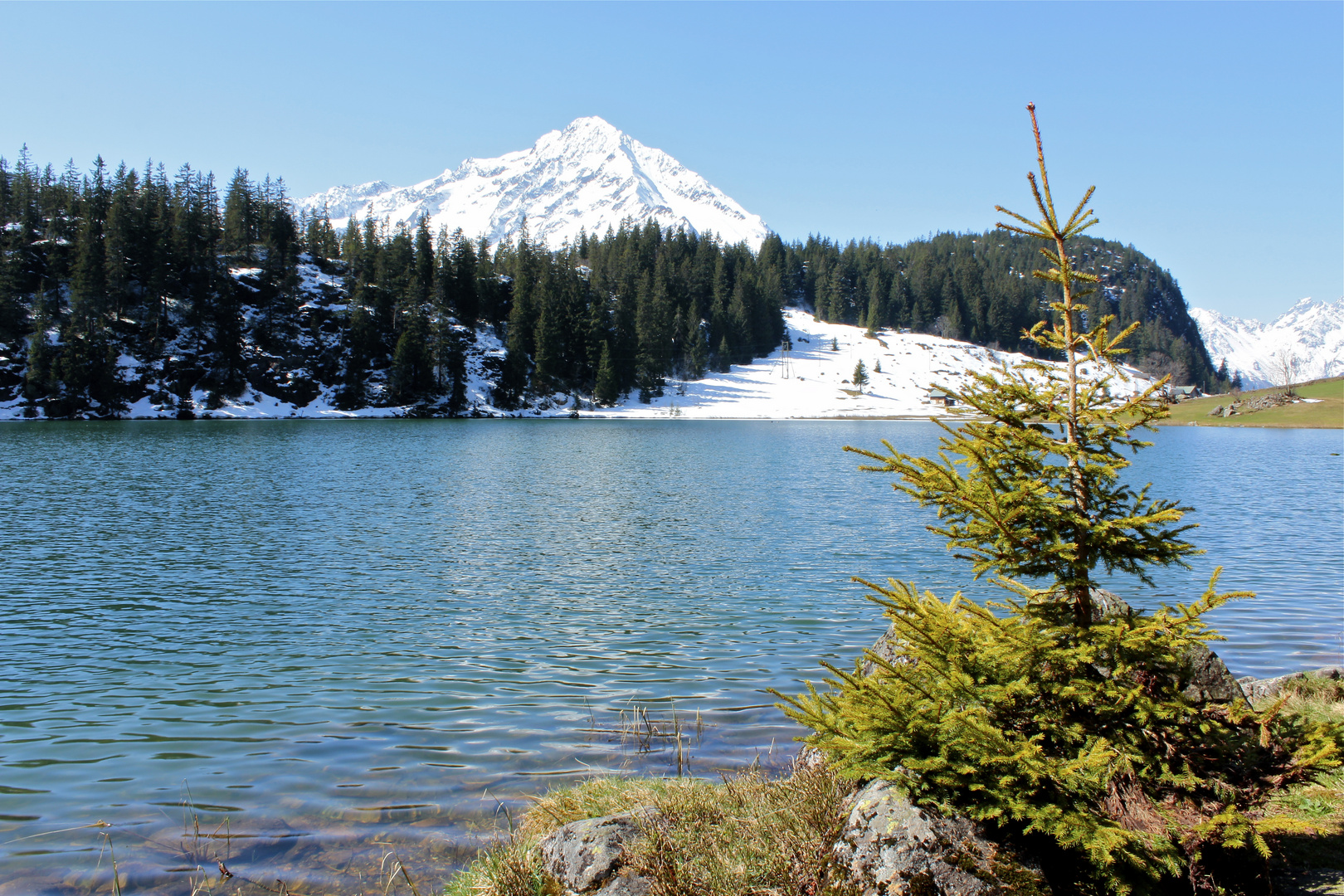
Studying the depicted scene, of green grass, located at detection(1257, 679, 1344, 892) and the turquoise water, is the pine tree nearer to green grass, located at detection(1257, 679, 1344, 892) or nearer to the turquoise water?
the turquoise water

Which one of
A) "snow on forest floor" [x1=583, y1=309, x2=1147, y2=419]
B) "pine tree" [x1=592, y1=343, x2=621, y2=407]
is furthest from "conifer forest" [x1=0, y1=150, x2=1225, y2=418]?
"snow on forest floor" [x1=583, y1=309, x2=1147, y2=419]

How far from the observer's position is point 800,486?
39.4 m

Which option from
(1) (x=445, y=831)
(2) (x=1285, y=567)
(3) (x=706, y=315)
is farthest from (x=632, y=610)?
(3) (x=706, y=315)

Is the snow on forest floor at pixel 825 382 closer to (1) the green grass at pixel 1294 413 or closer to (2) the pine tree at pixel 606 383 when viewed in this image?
(2) the pine tree at pixel 606 383

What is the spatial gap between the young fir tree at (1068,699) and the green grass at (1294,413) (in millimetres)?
102698

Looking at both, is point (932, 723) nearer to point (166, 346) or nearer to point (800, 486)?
point (800, 486)

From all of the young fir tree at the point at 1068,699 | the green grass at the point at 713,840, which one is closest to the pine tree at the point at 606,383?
the green grass at the point at 713,840

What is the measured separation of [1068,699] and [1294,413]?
458 feet

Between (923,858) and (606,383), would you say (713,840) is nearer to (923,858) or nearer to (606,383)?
(923,858)

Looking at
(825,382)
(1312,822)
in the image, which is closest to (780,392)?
(825,382)

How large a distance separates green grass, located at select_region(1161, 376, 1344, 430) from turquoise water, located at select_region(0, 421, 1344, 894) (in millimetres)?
86484

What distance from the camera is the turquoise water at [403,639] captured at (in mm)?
7797

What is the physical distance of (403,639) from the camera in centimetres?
1412

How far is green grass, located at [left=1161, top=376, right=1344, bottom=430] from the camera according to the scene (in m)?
103
